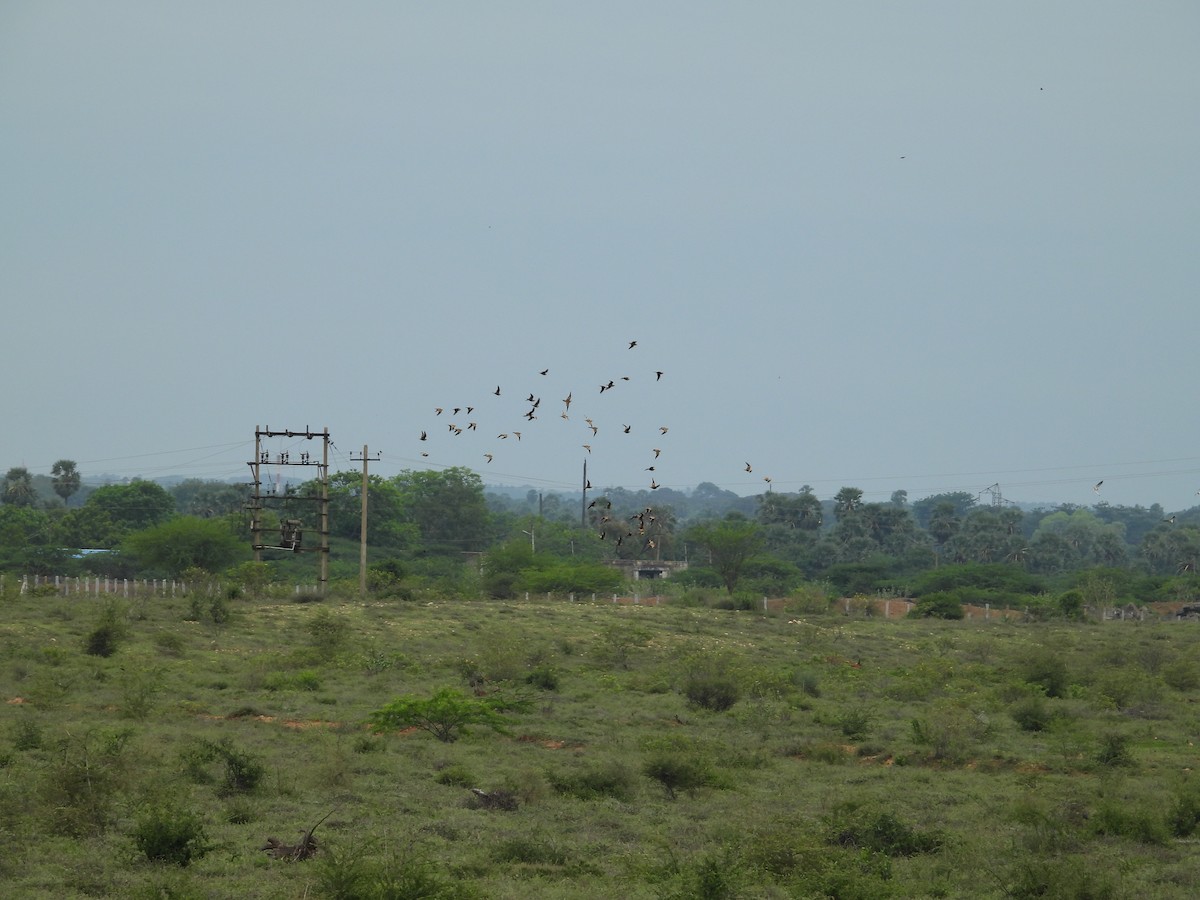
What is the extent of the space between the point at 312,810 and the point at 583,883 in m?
4.98

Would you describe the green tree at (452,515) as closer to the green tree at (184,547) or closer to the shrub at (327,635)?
the green tree at (184,547)

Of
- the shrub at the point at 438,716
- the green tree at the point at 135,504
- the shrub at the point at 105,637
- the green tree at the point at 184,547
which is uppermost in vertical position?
the green tree at the point at 135,504

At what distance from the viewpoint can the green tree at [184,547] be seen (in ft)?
229

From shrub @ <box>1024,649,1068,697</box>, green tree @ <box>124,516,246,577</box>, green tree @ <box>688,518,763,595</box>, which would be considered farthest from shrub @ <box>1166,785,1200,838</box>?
green tree @ <box>688,518,763,595</box>

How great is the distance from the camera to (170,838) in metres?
14.6

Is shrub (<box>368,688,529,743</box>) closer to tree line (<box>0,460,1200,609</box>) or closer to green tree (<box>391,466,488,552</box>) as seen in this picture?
tree line (<box>0,460,1200,609</box>)

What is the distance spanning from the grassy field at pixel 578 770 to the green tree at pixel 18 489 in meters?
86.2

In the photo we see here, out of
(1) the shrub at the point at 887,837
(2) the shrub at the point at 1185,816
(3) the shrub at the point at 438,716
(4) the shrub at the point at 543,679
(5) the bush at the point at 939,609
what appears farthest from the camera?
(5) the bush at the point at 939,609

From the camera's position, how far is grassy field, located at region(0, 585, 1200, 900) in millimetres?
14367

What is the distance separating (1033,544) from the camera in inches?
4867

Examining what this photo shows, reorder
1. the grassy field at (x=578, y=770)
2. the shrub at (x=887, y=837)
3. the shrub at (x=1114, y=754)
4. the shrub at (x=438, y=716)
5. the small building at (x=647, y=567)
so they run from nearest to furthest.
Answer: the grassy field at (x=578, y=770) → the shrub at (x=887, y=837) → the shrub at (x=1114, y=754) → the shrub at (x=438, y=716) → the small building at (x=647, y=567)

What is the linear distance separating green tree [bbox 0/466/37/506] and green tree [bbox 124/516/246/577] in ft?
184

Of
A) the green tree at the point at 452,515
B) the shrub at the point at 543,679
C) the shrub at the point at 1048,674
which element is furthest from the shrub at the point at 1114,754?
the green tree at the point at 452,515

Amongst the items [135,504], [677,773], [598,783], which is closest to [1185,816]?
[677,773]
